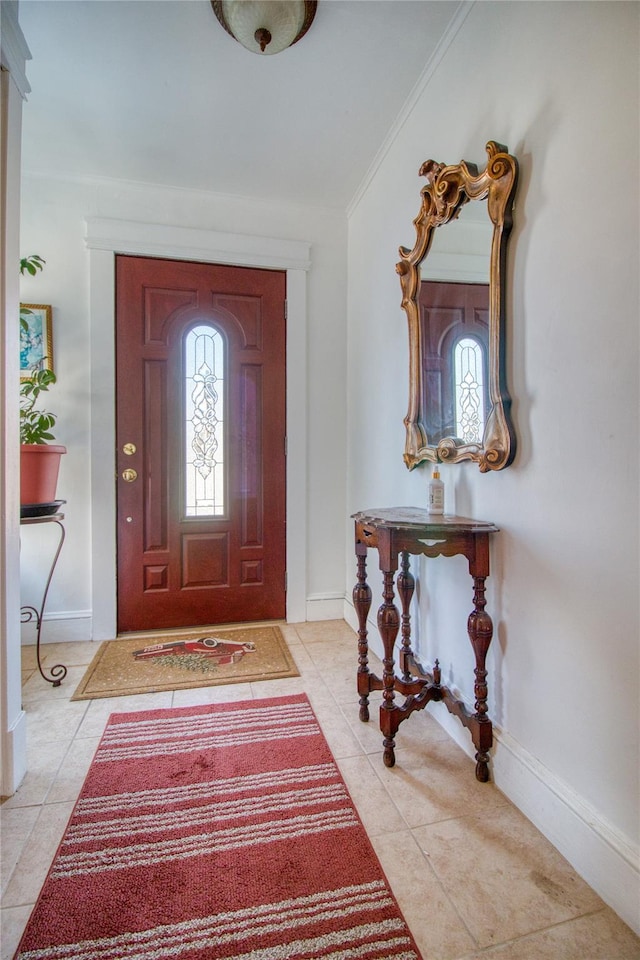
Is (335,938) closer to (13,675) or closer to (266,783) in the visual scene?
(266,783)

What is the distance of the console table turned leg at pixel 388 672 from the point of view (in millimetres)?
1481

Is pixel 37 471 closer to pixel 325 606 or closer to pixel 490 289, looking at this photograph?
pixel 325 606

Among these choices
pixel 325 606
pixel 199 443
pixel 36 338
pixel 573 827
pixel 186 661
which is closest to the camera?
pixel 573 827

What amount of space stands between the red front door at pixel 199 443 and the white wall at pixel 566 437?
1.46 meters

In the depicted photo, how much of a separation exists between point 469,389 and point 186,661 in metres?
1.89

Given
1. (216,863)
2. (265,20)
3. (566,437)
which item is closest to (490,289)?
(566,437)

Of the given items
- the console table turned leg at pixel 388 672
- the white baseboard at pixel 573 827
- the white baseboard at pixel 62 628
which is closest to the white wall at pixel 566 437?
the white baseboard at pixel 573 827

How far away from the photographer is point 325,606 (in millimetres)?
2910

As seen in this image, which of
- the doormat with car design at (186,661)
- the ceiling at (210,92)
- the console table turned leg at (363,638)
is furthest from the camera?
the doormat with car design at (186,661)

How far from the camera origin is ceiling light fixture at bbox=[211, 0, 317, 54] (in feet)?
4.83

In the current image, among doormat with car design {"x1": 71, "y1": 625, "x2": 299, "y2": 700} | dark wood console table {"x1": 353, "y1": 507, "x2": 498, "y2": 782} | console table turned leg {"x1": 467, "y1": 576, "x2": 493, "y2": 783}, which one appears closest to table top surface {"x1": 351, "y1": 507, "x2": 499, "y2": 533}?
dark wood console table {"x1": 353, "y1": 507, "x2": 498, "y2": 782}

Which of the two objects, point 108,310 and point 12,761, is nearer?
point 12,761

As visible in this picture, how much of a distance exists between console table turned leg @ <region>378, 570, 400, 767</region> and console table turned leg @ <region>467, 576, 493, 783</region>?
254 millimetres

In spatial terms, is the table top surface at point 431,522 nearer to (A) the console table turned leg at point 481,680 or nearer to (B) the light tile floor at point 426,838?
(A) the console table turned leg at point 481,680
